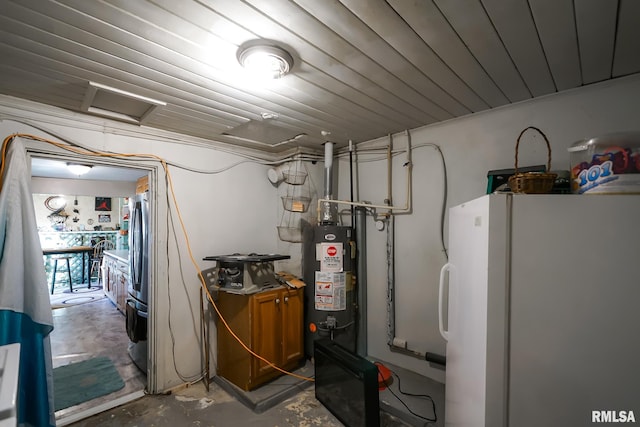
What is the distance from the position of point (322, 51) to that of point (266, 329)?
2078mm

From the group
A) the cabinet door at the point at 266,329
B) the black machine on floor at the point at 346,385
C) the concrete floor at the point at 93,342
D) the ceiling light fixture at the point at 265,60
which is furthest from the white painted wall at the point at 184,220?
the ceiling light fixture at the point at 265,60

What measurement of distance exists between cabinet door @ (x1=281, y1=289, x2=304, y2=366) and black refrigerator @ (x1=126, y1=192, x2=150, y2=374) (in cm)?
121

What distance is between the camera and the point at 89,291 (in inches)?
225

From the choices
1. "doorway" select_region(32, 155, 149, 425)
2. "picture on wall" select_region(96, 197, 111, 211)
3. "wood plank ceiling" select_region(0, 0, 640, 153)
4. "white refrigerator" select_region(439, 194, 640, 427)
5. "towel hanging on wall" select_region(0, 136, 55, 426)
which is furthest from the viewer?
"picture on wall" select_region(96, 197, 111, 211)

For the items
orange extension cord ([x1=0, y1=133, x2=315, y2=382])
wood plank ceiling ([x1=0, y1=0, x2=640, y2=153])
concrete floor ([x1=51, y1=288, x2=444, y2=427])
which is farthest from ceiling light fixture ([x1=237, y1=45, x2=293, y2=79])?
concrete floor ([x1=51, y1=288, x2=444, y2=427])

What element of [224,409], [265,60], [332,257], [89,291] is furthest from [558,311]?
[89,291]

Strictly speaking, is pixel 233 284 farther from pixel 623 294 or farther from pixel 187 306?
pixel 623 294

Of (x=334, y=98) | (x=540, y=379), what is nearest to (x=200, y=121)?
(x=334, y=98)

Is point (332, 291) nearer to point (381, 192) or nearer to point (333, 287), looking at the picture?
point (333, 287)

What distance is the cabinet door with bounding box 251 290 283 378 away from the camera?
85.4 inches

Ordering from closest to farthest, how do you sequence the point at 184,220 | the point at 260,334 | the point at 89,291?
the point at 260,334, the point at 184,220, the point at 89,291

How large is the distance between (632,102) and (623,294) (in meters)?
1.46

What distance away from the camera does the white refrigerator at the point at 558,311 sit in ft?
2.56

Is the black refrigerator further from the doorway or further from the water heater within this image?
the water heater
